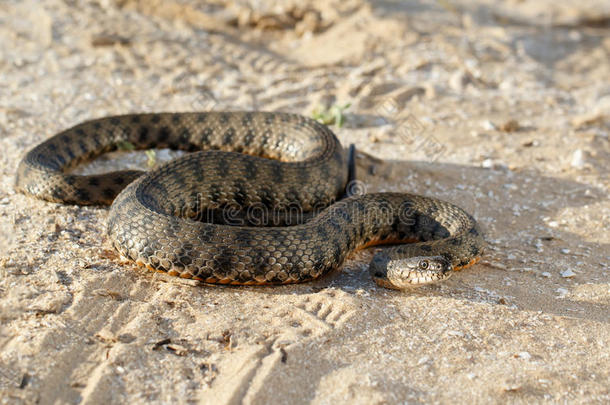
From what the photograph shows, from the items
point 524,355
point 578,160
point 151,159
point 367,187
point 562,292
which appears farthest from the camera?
point 578,160

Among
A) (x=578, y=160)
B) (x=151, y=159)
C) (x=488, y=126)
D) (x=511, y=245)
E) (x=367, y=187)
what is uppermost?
(x=488, y=126)

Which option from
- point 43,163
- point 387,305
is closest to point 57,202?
point 43,163

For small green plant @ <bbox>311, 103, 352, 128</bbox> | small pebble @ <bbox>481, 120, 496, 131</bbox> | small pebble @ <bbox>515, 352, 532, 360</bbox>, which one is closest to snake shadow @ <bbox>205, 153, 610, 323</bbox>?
small pebble @ <bbox>515, 352, 532, 360</bbox>

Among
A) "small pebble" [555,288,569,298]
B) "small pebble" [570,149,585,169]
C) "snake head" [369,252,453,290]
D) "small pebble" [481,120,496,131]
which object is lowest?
"small pebble" [555,288,569,298]

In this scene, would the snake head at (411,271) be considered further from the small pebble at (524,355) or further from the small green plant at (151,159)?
the small green plant at (151,159)

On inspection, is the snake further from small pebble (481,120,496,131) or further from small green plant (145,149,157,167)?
small pebble (481,120,496,131)

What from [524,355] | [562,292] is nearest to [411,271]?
[524,355]

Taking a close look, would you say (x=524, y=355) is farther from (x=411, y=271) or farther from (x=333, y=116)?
(x=333, y=116)
